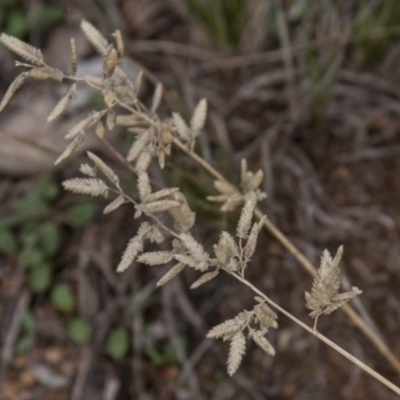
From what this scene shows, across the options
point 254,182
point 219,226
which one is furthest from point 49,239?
point 254,182

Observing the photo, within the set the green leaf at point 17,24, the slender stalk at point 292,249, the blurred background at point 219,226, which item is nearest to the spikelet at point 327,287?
the slender stalk at point 292,249

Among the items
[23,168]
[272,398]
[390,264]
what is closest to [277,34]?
[390,264]

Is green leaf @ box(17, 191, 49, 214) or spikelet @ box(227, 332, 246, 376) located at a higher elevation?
spikelet @ box(227, 332, 246, 376)

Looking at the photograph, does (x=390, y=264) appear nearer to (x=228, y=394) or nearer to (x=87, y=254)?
(x=228, y=394)

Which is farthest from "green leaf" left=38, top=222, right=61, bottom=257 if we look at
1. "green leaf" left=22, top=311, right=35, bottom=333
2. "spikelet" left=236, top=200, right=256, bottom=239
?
"spikelet" left=236, top=200, right=256, bottom=239

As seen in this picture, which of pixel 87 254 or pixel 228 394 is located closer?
pixel 228 394

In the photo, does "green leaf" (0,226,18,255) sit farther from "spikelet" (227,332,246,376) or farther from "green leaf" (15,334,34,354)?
"spikelet" (227,332,246,376)

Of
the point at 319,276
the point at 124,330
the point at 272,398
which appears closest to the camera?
the point at 319,276
